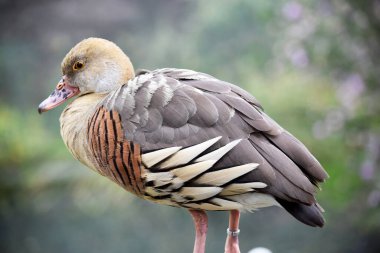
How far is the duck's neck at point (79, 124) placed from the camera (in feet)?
6.98

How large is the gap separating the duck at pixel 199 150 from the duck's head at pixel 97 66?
0.40ft

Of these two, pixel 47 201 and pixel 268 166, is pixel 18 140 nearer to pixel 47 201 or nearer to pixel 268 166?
pixel 47 201

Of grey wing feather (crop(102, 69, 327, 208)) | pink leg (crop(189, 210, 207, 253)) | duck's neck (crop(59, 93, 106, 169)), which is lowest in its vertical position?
pink leg (crop(189, 210, 207, 253))

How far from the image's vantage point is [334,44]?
15.3ft

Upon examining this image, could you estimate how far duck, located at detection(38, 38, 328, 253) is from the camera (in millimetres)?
1884

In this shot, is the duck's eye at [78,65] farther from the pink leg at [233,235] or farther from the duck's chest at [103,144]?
the pink leg at [233,235]

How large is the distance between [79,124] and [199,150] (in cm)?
47

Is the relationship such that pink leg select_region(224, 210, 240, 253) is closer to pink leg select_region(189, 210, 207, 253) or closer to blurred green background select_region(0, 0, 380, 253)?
pink leg select_region(189, 210, 207, 253)

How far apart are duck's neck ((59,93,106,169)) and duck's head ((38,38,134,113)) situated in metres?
0.04

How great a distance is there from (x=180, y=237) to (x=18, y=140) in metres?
1.46

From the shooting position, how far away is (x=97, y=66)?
2.20m

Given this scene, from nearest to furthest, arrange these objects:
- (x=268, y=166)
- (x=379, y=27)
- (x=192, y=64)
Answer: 1. (x=268, y=166)
2. (x=379, y=27)
3. (x=192, y=64)

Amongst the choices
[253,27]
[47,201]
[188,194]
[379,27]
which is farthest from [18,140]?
[188,194]

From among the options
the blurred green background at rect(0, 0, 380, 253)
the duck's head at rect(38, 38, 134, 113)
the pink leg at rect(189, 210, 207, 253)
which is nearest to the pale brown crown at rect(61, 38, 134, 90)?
the duck's head at rect(38, 38, 134, 113)
